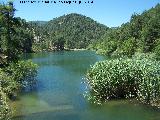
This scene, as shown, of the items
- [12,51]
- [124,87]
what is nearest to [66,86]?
[12,51]

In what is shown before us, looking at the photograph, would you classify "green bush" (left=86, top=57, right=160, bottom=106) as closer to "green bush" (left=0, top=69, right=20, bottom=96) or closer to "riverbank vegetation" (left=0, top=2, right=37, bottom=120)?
"green bush" (left=0, top=69, right=20, bottom=96)

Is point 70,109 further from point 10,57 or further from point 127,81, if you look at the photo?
point 10,57

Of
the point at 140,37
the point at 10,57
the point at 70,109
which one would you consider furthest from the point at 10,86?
the point at 140,37

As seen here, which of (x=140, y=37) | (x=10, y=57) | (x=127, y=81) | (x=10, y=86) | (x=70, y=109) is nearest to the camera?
(x=70, y=109)

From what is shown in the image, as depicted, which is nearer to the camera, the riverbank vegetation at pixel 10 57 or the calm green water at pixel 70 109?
the calm green water at pixel 70 109

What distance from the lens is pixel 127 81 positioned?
42344 millimetres

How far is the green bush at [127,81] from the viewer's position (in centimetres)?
3950

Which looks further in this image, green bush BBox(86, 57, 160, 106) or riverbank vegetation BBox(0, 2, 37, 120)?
riverbank vegetation BBox(0, 2, 37, 120)

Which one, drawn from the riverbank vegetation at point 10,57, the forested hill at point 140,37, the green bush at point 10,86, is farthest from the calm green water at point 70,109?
the forested hill at point 140,37

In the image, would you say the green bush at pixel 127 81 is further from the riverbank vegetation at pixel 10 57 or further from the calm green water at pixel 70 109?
the riverbank vegetation at pixel 10 57

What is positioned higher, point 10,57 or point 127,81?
point 10,57

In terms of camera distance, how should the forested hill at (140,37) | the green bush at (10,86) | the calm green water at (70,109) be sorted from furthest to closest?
the forested hill at (140,37), the green bush at (10,86), the calm green water at (70,109)

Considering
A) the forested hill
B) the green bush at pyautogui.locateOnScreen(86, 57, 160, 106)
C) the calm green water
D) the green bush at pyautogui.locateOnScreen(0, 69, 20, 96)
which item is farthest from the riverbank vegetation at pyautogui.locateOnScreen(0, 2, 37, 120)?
the forested hill

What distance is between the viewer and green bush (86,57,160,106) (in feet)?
130
